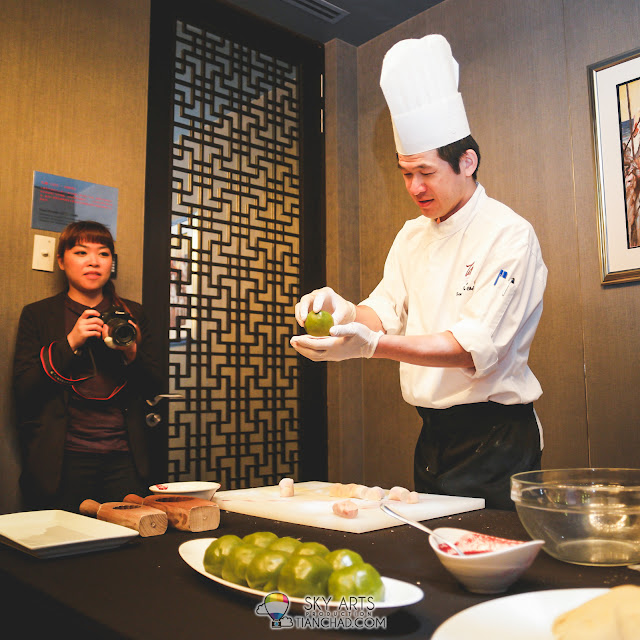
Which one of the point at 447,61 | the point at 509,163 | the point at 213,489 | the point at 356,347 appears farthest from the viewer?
the point at 509,163

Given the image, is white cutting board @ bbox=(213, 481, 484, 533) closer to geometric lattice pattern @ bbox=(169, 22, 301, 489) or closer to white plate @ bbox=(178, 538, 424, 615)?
white plate @ bbox=(178, 538, 424, 615)

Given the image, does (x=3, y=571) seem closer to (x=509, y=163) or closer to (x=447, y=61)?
(x=447, y=61)

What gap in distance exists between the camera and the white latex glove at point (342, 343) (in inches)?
60.6

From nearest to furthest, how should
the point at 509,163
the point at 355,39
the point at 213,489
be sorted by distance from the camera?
the point at 213,489, the point at 509,163, the point at 355,39

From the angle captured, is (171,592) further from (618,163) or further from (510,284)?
(618,163)

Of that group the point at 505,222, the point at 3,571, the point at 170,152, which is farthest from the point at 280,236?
the point at 3,571

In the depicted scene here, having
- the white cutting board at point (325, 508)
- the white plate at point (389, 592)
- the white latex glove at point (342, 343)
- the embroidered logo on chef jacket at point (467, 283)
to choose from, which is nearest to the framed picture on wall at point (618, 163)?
the embroidered logo on chef jacket at point (467, 283)

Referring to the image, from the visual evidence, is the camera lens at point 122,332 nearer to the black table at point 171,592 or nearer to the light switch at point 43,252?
the light switch at point 43,252

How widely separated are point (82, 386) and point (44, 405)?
A: 0.47 feet

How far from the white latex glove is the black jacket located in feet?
3.45

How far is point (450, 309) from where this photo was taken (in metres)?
1.84

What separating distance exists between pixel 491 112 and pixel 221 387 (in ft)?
5.96

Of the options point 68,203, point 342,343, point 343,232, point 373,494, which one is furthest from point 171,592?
point 343,232

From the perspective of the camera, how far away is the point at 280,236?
3346 millimetres
